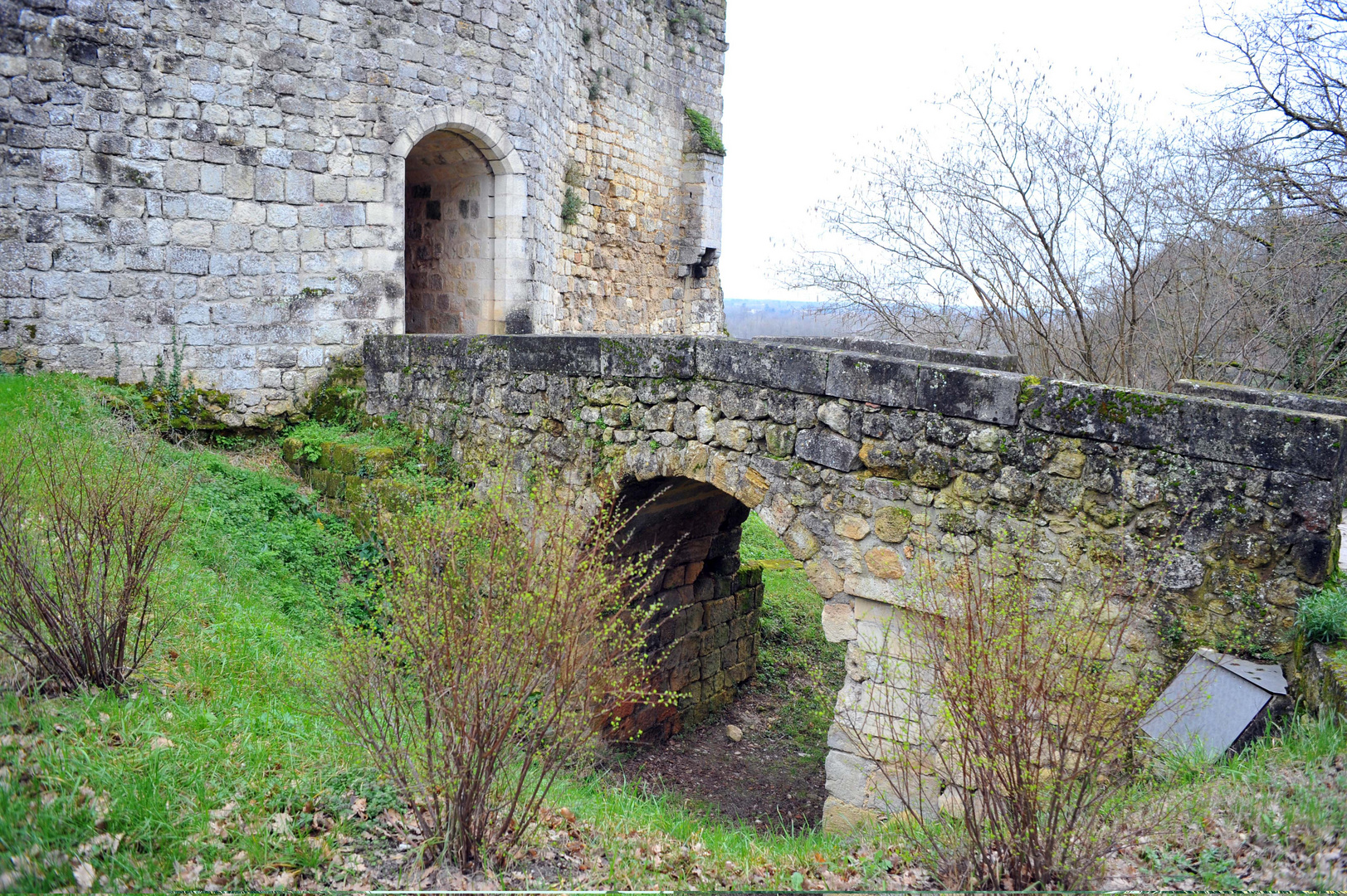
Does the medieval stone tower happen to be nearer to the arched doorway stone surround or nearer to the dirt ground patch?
the arched doorway stone surround

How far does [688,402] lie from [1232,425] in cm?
301

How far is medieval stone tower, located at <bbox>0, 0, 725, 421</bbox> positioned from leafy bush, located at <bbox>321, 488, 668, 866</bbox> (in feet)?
20.1

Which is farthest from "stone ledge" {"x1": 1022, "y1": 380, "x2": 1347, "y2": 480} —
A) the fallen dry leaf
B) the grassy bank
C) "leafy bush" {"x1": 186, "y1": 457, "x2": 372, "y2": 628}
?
"leafy bush" {"x1": 186, "y1": 457, "x2": 372, "y2": 628}

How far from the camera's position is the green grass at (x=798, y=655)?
8617 millimetres

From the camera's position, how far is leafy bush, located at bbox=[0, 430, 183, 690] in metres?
3.78

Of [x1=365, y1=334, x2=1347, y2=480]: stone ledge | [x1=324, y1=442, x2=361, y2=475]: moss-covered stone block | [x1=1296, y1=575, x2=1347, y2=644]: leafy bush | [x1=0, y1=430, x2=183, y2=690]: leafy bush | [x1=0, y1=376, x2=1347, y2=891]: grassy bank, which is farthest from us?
[x1=324, y1=442, x2=361, y2=475]: moss-covered stone block

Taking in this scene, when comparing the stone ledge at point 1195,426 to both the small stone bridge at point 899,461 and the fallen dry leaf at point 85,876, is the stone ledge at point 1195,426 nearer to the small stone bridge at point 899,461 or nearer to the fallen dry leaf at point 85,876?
the small stone bridge at point 899,461

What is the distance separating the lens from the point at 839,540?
5.09 m

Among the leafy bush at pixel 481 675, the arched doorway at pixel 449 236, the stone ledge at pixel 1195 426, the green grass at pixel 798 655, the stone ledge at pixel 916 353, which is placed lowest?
the green grass at pixel 798 655

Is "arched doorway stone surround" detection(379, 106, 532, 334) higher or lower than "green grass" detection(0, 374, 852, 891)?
higher

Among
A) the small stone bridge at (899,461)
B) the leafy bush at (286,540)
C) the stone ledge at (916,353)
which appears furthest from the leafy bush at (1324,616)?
the leafy bush at (286,540)

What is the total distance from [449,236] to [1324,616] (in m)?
9.72

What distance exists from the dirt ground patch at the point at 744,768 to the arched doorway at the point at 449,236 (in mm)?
5336

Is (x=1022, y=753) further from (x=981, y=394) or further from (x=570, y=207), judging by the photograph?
(x=570, y=207)
